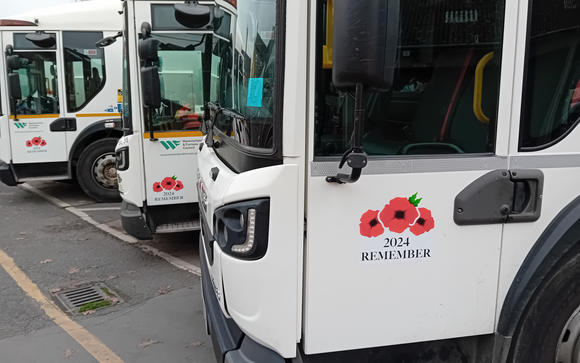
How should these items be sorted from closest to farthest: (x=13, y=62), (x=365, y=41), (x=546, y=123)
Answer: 1. (x=365, y=41)
2. (x=546, y=123)
3. (x=13, y=62)

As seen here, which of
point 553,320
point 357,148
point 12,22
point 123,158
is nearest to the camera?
point 357,148

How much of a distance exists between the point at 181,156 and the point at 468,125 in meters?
3.60

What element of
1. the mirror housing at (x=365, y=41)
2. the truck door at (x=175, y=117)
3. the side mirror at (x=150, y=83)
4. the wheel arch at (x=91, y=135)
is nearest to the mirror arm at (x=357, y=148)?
the mirror housing at (x=365, y=41)

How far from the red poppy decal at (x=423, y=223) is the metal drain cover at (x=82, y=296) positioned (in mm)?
3184

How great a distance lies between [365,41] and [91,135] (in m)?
7.30

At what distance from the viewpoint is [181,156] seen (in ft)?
16.6

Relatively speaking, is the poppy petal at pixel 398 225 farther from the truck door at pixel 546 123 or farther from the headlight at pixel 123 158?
the headlight at pixel 123 158

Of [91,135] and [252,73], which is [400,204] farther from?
[91,135]

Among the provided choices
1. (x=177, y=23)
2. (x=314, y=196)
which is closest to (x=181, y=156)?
(x=177, y=23)

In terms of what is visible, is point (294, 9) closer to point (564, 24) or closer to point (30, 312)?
point (564, 24)

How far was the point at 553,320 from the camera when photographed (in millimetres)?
2127

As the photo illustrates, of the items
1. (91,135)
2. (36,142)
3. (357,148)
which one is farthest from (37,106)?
(357,148)

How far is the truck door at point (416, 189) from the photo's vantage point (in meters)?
1.85

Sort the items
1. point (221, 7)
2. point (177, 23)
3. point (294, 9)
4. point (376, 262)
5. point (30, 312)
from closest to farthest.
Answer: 1. point (294, 9)
2. point (376, 262)
3. point (221, 7)
4. point (30, 312)
5. point (177, 23)
